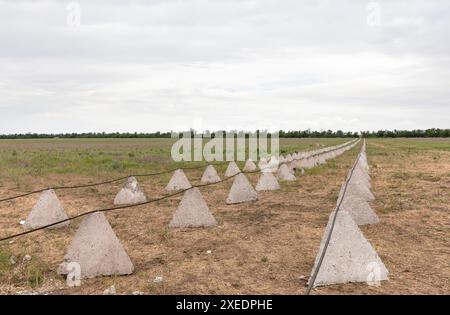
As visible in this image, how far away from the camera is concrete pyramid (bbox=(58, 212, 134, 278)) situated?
5789 millimetres

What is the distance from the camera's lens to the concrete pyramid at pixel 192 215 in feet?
28.0

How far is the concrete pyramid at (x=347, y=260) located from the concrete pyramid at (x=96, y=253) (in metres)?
2.46

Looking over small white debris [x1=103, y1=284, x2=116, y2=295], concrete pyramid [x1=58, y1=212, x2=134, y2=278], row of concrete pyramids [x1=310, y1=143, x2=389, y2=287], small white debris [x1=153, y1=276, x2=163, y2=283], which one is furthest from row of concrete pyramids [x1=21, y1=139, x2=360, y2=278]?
row of concrete pyramids [x1=310, y1=143, x2=389, y2=287]

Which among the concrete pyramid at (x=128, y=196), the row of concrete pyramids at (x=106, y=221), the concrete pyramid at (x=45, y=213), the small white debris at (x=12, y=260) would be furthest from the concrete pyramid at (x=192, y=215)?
the concrete pyramid at (x=128, y=196)

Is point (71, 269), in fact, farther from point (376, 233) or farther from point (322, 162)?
point (322, 162)

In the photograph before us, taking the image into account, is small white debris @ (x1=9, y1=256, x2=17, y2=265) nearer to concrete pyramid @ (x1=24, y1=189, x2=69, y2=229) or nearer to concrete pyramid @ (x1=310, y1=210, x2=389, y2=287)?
concrete pyramid @ (x1=24, y1=189, x2=69, y2=229)

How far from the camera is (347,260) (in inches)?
207

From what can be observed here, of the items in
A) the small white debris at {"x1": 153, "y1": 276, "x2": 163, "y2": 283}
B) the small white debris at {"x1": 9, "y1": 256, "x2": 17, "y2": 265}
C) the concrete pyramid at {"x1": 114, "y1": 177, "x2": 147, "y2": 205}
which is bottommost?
the small white debris at {"x1": 9, "y1": 256, "x2": 17, "y2": 265}

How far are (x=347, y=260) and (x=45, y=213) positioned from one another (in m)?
6.18
